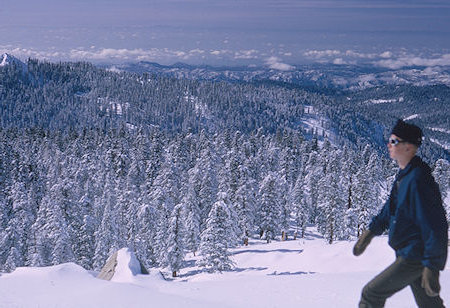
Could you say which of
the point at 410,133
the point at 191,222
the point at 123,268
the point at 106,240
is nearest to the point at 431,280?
the point at 410,133

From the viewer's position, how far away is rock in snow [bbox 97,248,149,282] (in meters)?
13.3

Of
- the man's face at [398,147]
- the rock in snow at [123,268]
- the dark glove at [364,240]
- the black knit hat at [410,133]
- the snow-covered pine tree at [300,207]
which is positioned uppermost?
the black knit hat at [410,133]

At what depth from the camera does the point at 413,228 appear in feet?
14.8

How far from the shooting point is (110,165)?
233 ft

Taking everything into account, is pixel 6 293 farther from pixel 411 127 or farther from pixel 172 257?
pixel 172 257

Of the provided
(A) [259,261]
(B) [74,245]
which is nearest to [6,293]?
(A) [259,261]

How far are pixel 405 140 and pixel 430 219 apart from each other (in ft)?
3.79

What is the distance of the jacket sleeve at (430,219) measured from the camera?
4.17 metres

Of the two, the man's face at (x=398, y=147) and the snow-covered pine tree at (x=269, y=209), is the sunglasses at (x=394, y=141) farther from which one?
the snow-covered pine tree at (x=269, y=209)

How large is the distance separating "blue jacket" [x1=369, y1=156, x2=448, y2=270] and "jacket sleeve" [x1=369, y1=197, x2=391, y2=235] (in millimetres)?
179

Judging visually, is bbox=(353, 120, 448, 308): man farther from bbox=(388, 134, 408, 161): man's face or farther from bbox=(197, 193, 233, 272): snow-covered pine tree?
bbox=(197, 193, 233, 272): snow-covered pine tree

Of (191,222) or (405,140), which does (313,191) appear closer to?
(191,222)

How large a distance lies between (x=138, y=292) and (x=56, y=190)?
3873cm

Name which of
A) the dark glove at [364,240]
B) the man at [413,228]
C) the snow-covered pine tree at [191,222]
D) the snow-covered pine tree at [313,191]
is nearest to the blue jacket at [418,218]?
the man at [413,228]
